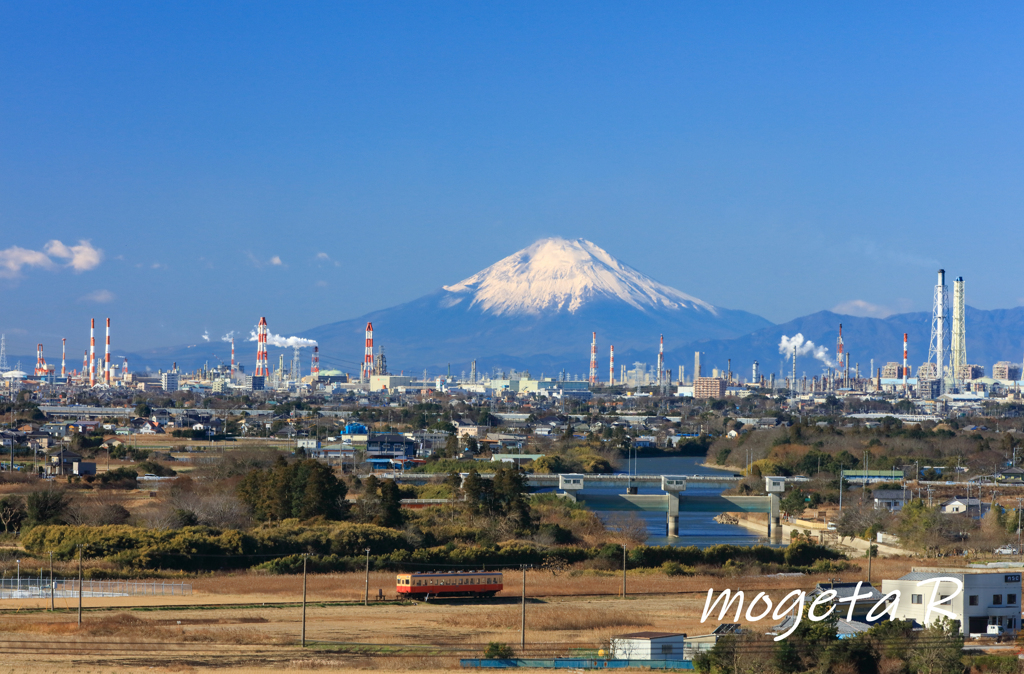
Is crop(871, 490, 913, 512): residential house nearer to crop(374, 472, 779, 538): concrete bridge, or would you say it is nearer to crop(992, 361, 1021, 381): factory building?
crop(374, 472, 779, 538): concrete bridge

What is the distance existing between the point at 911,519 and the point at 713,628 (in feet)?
32.3

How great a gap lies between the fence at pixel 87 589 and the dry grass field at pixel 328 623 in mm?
272

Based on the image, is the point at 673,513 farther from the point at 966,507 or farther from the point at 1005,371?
the point at 1005,371

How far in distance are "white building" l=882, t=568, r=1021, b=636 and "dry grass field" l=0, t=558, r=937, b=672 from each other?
1.49m

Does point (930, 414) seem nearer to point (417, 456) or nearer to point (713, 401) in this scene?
point (713, 401)

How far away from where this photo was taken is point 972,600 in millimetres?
12688

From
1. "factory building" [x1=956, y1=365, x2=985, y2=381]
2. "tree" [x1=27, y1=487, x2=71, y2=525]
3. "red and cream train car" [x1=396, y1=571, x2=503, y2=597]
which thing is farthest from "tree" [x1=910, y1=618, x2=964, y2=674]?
"factory building" [x1=956, y1=365, x2=985, y2=381]

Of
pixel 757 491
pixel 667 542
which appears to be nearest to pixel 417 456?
pixel 757 491

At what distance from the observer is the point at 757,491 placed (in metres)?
29.8

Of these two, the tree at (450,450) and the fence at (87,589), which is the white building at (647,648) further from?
the tree at (450,450)

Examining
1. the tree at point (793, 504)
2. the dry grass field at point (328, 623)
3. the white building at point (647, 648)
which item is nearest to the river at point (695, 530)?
the tree at point (793, 504)

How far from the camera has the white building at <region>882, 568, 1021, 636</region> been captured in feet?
41.1

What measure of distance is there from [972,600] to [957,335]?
3206 inches

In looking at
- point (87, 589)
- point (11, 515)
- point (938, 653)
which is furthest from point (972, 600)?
point (11, 515)
